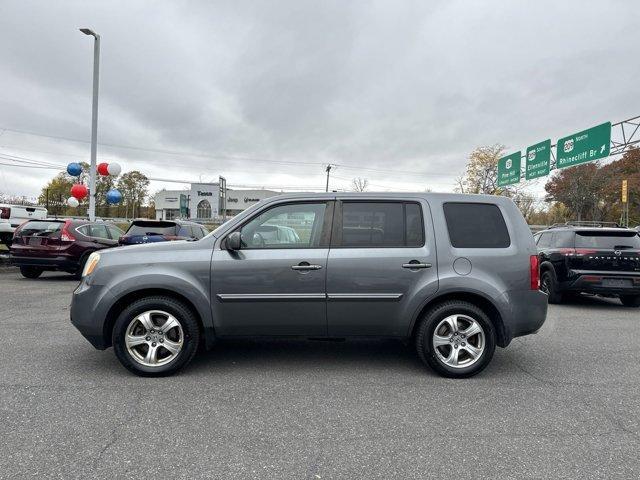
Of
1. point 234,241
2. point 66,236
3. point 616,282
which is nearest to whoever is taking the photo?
point 234,241

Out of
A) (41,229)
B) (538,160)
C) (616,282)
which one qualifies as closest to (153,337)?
(616,282)

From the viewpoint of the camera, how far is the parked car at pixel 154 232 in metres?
11.0

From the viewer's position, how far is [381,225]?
4.37m

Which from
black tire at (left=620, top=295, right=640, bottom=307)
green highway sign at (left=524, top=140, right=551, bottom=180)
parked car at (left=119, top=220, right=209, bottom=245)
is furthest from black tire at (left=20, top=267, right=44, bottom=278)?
green highway sign at (left=524, top=140, right=551, bottom=180)

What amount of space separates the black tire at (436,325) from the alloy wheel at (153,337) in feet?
7.59

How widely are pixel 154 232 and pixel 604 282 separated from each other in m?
9.99

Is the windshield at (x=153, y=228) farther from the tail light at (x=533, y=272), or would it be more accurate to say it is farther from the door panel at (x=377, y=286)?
the tail light at (x=533, y=272)

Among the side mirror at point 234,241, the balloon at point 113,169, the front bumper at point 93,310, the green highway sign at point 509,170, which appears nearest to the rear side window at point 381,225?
the side mirror at point 234,241

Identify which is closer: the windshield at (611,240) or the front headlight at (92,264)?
the front headlight at (92,264)

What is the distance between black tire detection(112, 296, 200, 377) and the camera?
4156mm

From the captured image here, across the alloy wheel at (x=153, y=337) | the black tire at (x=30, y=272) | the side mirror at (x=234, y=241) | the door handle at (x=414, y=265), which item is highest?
the side mirror at (x=234, y=241)

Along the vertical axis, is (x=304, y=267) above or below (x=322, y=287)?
above

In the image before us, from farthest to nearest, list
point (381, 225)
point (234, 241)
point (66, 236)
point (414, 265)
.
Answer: point (66, 236) → point (381, 225) → point (414, 265) → point (234, 241)

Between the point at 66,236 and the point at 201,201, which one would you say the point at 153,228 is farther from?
the point at 201,201
